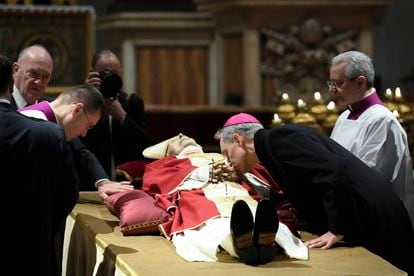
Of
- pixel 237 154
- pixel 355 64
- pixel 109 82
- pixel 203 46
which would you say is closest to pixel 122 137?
pixel 109 82

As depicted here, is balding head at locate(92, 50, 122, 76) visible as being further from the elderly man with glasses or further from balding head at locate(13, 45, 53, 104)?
the elderly man with glasses

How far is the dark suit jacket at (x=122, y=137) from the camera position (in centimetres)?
679

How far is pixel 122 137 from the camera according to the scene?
6836 mm

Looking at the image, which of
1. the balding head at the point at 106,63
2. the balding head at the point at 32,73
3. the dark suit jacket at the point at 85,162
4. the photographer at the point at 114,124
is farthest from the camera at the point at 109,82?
the balding head at the point at 32,73

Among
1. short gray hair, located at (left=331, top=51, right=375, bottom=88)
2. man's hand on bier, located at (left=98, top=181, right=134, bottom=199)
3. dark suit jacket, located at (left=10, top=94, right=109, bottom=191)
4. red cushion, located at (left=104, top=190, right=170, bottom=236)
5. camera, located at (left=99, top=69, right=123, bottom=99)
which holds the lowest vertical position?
red cushion, located at (left=104, top=190, right=170, bottom=236)

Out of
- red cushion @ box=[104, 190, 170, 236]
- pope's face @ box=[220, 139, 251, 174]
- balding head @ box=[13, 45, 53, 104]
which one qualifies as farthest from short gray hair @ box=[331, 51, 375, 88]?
balding head @ box=[13, 45, 53, 104]

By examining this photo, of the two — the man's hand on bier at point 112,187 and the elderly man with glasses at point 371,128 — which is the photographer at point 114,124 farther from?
the elderly man with glasses at point 371,128

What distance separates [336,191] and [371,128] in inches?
43.3

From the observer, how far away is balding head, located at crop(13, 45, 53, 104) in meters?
6.09

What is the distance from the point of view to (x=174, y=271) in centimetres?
457

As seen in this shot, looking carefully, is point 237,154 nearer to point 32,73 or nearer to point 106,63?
point 32,73

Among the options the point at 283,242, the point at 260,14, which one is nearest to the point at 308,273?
the point at 283,242

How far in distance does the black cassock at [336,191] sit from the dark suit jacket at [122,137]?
1.55 metres

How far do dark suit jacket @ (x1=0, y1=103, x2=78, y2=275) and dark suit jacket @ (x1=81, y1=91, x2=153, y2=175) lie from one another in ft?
6.87
